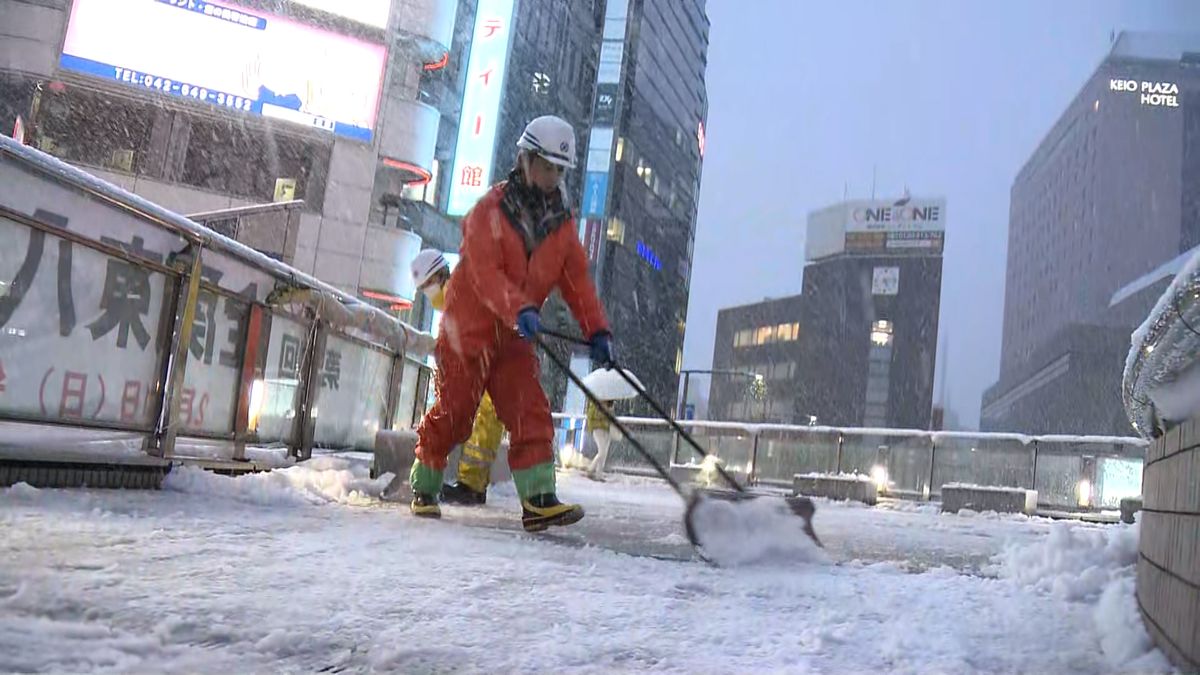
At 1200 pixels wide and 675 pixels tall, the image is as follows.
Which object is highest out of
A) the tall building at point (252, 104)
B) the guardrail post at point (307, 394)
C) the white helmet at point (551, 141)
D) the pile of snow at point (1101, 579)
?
the tall building at point (252, 104)

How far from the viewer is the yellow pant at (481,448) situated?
16.5 feet

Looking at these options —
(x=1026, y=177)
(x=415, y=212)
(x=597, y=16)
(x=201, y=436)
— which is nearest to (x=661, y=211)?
(x=597, y=16)

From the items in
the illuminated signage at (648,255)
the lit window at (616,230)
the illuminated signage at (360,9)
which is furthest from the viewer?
the illuminated signage at (648,255)

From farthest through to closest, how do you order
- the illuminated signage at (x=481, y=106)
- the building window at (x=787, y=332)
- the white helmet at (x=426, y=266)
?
the building window at (x=787, y=332)
the illuminated signage at (x=481, y=106)
the white helmet at (x=426, y=266)

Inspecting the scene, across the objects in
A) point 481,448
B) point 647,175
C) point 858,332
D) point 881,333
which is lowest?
point 481,448

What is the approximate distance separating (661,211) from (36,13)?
154 ft

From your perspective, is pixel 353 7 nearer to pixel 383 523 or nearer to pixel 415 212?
pixel 415 212

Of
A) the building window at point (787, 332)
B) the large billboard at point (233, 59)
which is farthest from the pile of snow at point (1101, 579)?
the building window at point (787, 332)

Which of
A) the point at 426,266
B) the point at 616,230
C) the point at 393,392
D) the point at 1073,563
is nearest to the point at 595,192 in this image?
the point at 616,230

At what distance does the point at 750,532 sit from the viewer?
12.0 ft

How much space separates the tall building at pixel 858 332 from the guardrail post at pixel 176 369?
8184 centimetres

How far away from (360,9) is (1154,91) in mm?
77807

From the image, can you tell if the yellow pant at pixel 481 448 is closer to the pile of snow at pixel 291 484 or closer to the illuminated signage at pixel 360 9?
the pile of snow at pixel 291 484

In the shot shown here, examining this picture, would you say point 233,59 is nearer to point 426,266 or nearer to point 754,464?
point 754,464
